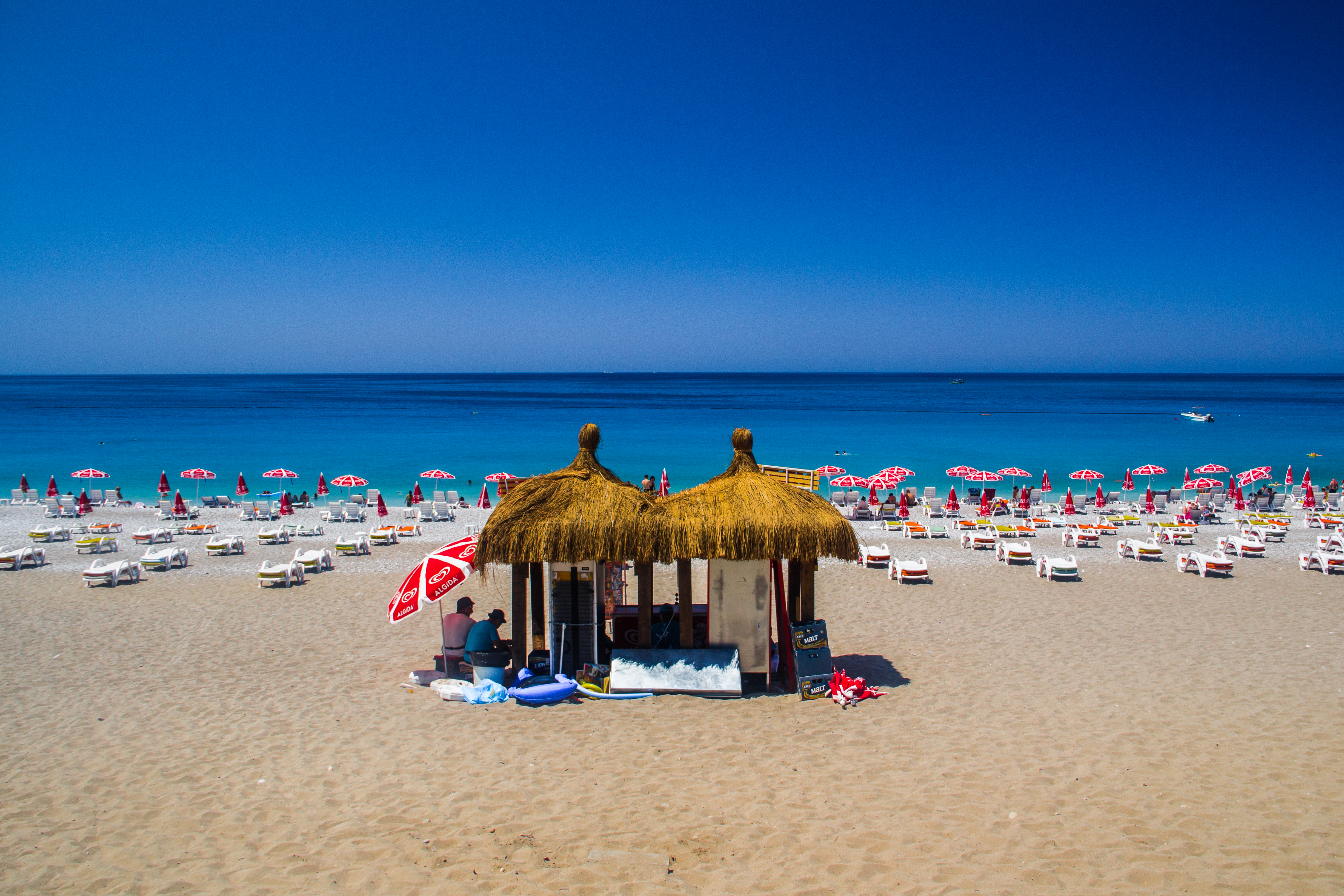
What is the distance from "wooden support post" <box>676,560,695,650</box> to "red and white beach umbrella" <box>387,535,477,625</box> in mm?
2102

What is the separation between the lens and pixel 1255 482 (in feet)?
102

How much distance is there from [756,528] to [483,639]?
3.12 meters

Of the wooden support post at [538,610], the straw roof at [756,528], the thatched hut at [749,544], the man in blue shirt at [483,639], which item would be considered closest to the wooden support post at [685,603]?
the thatched hut at [749,544]

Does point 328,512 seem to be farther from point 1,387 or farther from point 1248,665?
point 1,387

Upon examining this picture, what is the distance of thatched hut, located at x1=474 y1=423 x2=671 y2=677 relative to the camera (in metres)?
7.27

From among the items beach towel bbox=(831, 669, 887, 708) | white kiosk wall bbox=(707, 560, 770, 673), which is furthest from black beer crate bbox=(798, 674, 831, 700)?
white kiosk wall bbox=(707, 560, 770, 673)

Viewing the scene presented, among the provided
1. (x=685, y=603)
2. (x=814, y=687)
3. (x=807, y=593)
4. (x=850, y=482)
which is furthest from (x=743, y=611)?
(x=850, y=482)

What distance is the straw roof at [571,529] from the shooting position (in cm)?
725

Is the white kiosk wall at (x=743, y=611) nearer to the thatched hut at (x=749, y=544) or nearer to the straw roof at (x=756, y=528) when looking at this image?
the thatched hut at (x=749, y=544)

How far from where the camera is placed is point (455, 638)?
805 cm

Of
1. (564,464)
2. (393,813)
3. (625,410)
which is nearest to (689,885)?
(393,813)

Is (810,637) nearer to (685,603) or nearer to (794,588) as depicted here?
(794,588)

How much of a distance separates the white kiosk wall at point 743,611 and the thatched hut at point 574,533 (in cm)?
78

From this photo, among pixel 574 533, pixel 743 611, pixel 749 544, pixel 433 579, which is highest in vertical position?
pixel 574 533
